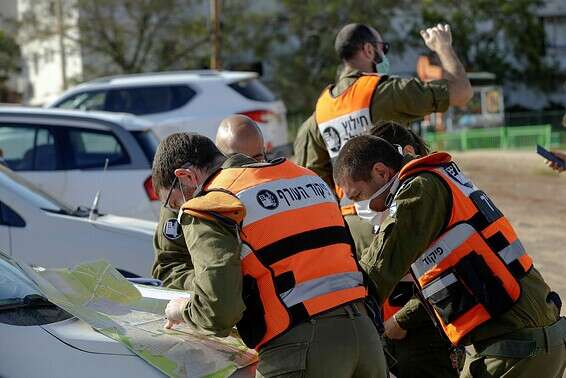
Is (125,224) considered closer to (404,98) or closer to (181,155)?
(404,98)

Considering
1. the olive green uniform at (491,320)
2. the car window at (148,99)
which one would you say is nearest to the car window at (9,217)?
the olive green uniform at (491,320)

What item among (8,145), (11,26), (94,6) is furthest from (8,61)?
(8,145)

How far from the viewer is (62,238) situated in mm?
6676

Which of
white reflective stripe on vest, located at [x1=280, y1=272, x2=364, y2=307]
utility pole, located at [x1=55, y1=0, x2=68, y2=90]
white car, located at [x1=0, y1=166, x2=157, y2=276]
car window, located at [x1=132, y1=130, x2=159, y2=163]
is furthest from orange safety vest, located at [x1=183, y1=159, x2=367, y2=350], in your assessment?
utility pole, located at [x1=55, y1=0, x2=68, y2=90]

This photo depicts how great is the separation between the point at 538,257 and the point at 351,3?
32151mm

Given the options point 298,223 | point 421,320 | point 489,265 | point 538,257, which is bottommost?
point 538,257

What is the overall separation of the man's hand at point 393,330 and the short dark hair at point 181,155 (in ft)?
4.47

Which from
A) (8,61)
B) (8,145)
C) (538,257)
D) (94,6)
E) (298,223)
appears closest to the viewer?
(298,223)

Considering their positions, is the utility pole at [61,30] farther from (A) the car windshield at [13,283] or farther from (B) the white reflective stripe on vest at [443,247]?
(B) the white reflective stripe on vest at [443,247]

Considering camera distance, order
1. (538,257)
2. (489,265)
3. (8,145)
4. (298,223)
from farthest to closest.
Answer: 1. (538,257)
2. (8,145)
3. (489,265)
4. (298,223)

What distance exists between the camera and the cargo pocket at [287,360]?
10.5 ft

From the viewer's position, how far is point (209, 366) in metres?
3.36

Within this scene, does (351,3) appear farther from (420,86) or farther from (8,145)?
(420,86)

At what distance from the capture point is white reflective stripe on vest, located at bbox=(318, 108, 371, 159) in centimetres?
580
